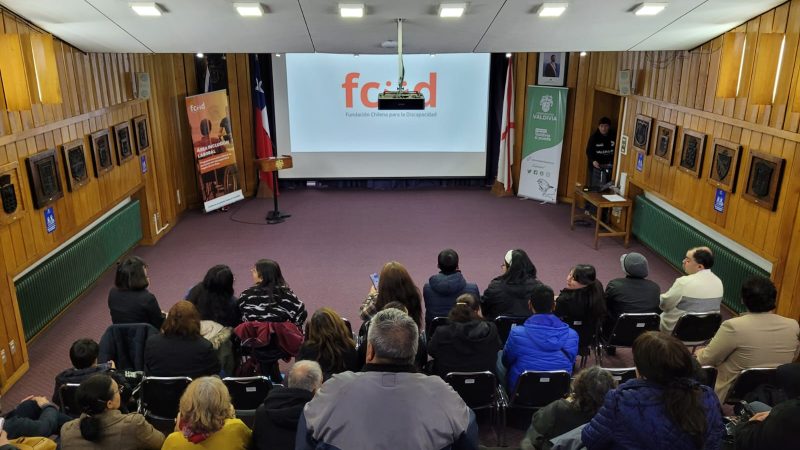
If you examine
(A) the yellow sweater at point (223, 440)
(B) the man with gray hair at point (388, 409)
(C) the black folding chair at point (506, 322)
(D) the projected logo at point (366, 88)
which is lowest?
(C) the black folding chair at point (506, 322)

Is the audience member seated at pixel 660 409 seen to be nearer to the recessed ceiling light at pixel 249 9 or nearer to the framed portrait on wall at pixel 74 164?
the recessed ceiling light at pixel 249 9

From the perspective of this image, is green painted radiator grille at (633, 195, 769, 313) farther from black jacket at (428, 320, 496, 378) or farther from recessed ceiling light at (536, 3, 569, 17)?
black jacket at (428, 320, 496, 378)

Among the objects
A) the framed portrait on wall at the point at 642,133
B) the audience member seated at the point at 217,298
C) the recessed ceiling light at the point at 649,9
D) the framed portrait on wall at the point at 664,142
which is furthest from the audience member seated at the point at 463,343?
the framed portrait on wall at the point at 642,133

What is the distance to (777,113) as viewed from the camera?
5.04 metres

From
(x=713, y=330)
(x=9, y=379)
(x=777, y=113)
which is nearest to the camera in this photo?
(x=713, y=330)

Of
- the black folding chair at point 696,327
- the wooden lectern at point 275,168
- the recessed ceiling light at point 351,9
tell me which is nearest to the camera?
the black folding chair at point 696,327

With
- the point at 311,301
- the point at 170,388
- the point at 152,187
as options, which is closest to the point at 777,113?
the point at 311,301

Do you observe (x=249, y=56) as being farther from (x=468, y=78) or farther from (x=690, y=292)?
(x=690, y=292)

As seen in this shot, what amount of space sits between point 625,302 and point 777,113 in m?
2.24

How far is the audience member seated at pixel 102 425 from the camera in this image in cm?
260

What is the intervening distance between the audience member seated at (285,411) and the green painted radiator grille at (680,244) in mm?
4602

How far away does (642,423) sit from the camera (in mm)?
1992

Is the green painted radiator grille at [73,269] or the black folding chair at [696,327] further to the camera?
the green painted radiator grille at [73,269]

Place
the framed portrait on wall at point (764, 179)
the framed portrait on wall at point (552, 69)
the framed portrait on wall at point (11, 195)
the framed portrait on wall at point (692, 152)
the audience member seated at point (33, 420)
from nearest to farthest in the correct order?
the audience member seated at point (33, 420)
the framed portrait on wall at point (11, 195)
the framed portrait on wall at point (764, 179)
the framed portrait on wall at point (692, 152)
the framed portrait on wall at point (552, 69)
